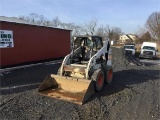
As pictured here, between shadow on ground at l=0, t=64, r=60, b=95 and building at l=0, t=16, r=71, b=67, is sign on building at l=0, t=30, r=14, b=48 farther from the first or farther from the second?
shadow on ground at l=0, t=64, r=60, b=95

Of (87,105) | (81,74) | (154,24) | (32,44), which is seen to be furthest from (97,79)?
(154,24)

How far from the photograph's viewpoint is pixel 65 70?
932 cm

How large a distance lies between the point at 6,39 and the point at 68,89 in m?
7.47

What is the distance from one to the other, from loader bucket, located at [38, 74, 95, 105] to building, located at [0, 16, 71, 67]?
6213mm

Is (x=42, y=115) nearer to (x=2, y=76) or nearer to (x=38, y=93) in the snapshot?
(x=38, y=93)

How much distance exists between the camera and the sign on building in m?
13.9

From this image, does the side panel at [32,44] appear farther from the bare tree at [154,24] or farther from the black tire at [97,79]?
the bare tree at [154,24]

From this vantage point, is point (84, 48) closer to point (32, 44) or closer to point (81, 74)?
point (81, 74)

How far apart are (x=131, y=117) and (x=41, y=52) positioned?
12330 mm

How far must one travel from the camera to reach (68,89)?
28.5 feet

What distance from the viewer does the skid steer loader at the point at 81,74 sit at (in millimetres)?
8180

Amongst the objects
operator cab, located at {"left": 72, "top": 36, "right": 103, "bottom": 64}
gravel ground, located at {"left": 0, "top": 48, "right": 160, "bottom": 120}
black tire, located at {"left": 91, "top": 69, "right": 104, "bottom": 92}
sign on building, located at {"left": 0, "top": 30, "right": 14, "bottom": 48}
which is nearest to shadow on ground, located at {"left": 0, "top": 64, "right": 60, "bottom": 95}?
gravel ground, located at {"left": 0, "top": 48, "right": 160, "bottom": 120}

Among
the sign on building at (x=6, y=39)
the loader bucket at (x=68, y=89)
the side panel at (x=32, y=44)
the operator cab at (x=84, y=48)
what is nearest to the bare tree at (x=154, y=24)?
the side panel at (x=32, y=44)

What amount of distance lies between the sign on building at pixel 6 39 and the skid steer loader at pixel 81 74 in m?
5.90
